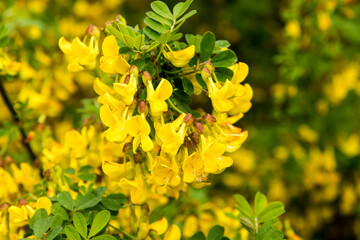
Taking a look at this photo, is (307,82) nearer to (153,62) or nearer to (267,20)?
(267,20)

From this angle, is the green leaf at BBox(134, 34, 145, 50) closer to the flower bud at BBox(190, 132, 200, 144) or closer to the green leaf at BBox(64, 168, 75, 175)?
the flower bud at BBox(190, 132, 200, 144)

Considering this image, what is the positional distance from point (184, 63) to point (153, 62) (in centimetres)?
9

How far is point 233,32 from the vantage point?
407 cm

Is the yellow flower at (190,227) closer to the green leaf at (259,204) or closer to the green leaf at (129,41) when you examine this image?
the green leaf at (259,204)

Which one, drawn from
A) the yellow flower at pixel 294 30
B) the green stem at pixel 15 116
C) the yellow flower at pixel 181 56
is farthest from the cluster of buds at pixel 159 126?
the yellow flower at pixel 294 30

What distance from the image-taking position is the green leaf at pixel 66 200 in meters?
1.09

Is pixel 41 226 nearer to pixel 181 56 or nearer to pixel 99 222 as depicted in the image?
pixel 99 222

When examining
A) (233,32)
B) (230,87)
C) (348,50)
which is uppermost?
(230,87)

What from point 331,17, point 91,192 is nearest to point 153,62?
point 91,192

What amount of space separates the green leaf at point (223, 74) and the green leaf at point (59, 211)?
1.65 feet

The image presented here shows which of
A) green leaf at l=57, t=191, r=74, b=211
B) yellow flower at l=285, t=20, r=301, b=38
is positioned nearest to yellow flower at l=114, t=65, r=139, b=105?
green leaf at l=57, t=191, r=74, b=211

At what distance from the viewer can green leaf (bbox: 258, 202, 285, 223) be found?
1.17 m

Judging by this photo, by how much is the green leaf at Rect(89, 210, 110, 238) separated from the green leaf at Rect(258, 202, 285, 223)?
0.42 m

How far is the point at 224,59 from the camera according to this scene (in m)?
1.07
